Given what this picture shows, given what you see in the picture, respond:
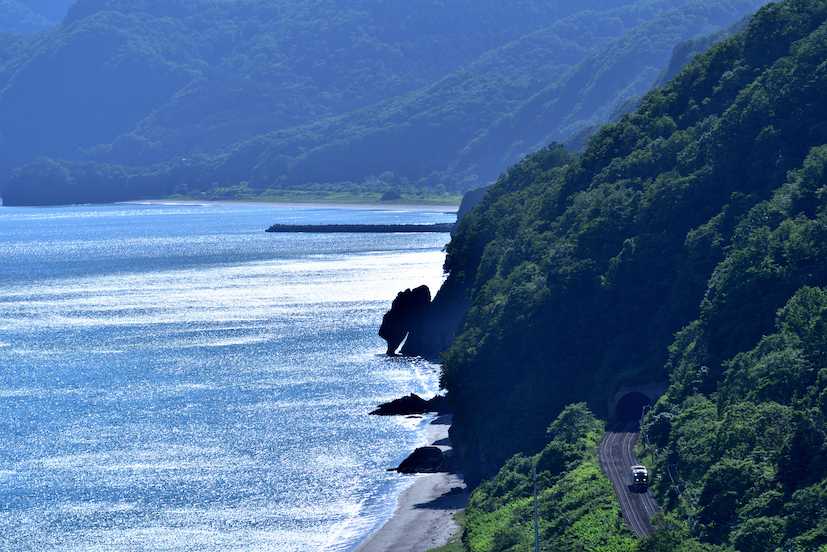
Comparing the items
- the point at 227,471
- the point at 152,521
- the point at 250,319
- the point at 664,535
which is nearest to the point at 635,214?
the point at 227,471

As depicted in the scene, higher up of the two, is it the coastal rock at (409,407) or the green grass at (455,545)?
the coastal rock at (409,407)

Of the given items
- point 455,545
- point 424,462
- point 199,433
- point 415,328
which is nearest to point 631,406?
point 455,545

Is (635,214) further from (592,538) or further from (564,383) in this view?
(592,538)

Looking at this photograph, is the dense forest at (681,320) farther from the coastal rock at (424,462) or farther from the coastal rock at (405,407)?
the coastal rock at (405,407)

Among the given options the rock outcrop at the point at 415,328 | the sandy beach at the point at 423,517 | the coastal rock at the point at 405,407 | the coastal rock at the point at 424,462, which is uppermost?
the rock outcrop at the point at 415,328

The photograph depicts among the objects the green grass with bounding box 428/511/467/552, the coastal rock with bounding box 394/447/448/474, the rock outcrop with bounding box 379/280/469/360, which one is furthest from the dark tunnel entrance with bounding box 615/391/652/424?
the rock outcrop with bounding box 379/280/469/360

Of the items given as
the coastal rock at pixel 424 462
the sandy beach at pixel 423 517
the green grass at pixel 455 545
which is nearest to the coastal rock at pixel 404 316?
the coastal rock at pixel 424 462
